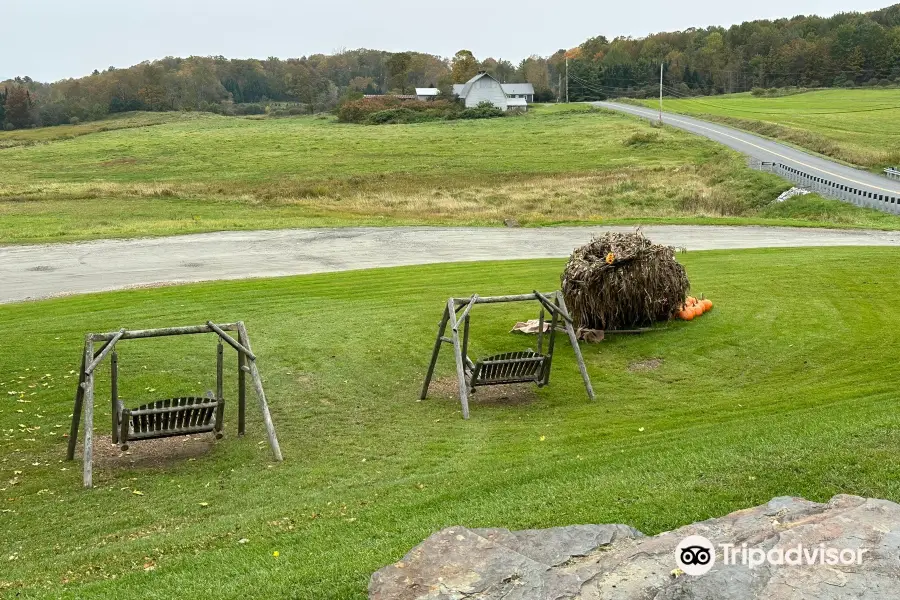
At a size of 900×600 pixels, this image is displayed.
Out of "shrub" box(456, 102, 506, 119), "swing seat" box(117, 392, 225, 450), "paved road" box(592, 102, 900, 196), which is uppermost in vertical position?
"shrub" box(456, 102, 506, 119)

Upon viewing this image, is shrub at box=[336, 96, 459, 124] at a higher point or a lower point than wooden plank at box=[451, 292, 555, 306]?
higher

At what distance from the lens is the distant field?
73.9 metres

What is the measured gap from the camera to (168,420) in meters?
12.4

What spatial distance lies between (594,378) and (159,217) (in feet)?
125

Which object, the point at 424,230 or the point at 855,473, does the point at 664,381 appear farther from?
the point at 424,230

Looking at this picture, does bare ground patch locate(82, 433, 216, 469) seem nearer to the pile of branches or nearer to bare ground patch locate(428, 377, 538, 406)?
bare ground patch locate(428, 377, 538, 406)

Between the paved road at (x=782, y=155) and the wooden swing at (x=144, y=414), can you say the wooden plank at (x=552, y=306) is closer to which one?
the wooden swing at (x=144, y=414)

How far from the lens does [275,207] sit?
53031 mm

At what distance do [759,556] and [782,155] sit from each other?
73.8m

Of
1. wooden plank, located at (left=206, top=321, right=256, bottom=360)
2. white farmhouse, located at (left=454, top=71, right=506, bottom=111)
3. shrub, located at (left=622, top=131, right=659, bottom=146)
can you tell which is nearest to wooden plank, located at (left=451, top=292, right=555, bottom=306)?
wooden plank, located at (left=206, top=321, right=256, bottom=360)

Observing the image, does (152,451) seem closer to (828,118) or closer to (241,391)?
(241,391)

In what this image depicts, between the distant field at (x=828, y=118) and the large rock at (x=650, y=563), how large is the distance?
213 feet

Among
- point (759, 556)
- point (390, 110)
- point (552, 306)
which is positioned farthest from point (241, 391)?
point (390, 110)

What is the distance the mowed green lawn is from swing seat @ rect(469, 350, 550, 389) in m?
0.59
